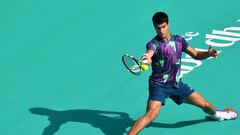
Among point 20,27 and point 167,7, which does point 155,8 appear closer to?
point 167,7

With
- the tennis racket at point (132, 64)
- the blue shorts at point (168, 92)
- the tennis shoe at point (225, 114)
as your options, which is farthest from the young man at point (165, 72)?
the tennis shoe at point (225, 114)

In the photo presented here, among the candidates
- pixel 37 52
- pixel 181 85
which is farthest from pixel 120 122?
pixel 37 52

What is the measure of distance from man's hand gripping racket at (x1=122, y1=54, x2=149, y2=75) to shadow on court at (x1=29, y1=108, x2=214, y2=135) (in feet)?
5.73

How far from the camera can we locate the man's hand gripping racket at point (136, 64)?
7184 mm

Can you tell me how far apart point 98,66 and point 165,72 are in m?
2.97

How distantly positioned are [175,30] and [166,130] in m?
3.11

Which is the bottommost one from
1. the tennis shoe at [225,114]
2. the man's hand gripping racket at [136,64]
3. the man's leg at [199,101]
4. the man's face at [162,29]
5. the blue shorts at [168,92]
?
the tennis shoe at [225,114]

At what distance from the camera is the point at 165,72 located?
8055 mm

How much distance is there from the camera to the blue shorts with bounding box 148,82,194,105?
8.05 metres

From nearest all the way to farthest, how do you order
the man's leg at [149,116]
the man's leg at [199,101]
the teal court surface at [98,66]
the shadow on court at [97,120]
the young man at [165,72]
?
the young man at [165,72], the man's leg at [149,116], the man's leg at [199,101], the shadow on court at [97,120], the teal court surface at [98,66]

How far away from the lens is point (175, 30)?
11.3 metres

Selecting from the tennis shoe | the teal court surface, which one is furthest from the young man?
the teal court surface

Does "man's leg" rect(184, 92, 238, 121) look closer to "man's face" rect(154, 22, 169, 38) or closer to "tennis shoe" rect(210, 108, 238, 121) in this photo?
"tennis shoe" rect(210, 108, 238, 121)

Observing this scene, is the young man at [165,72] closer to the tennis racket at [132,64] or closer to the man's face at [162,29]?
the man's face at [162,29]
